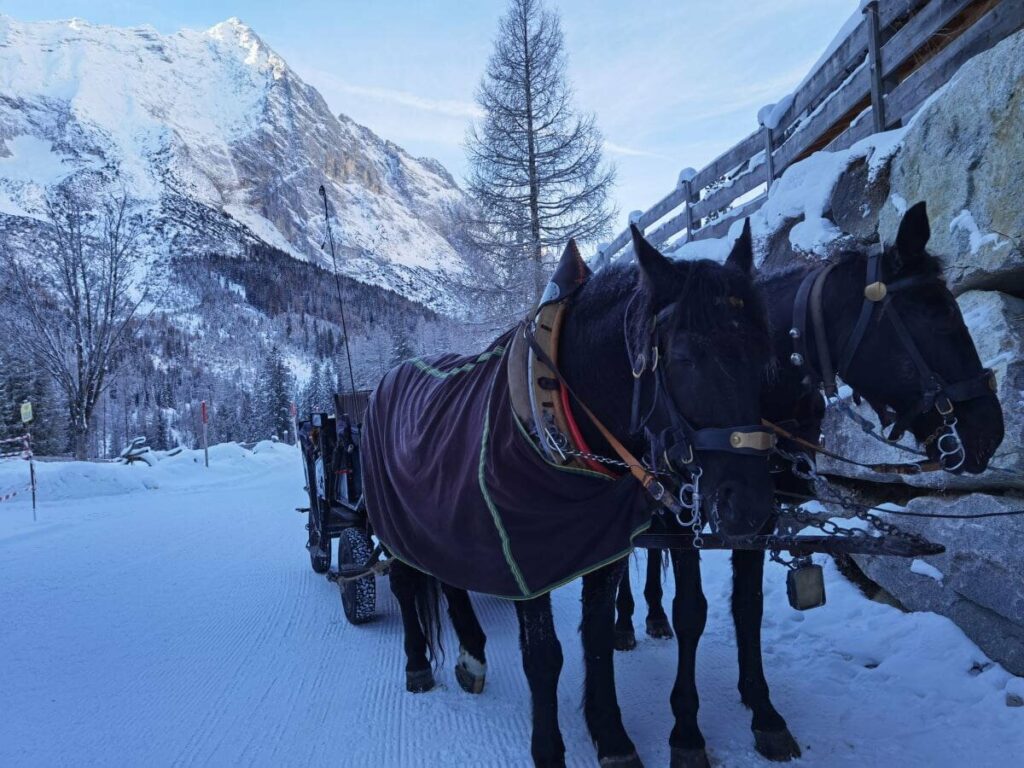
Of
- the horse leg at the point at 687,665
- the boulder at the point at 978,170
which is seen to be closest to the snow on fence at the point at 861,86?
the boulder at the point at 978,170

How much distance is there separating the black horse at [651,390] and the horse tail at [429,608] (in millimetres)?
1341

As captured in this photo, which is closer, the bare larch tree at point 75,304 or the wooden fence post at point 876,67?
the wooden fence post at point 876,67

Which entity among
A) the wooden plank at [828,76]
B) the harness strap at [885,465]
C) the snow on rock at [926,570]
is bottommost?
the snow on rock at [926,570]

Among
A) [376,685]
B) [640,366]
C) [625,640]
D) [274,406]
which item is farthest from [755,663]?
[274,406]

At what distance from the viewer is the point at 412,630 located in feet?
11.8

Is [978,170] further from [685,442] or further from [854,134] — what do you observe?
[685,442]

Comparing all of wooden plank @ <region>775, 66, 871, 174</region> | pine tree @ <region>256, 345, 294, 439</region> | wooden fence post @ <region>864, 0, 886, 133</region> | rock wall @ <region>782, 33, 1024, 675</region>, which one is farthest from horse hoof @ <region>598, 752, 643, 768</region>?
pine tree @ <region>256, 345, 294, 439</region>

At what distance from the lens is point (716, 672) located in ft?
11.3

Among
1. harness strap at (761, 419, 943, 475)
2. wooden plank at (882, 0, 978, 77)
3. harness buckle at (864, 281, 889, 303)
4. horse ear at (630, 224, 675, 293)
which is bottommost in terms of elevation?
harness strap at (761, 419, 943, 475)

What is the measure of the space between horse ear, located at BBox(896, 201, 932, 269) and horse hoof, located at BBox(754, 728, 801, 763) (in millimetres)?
2019

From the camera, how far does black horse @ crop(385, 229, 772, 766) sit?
1862 mm

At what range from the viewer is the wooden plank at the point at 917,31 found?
4148mm

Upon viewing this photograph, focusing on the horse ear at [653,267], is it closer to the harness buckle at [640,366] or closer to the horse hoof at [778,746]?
the harness buckle at [640,366]

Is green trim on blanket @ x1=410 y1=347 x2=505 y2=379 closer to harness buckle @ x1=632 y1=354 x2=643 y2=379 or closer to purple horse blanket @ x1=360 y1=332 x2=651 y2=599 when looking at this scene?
purple horse blanket @ x1=360 y1=332 x2=651 y2=599
